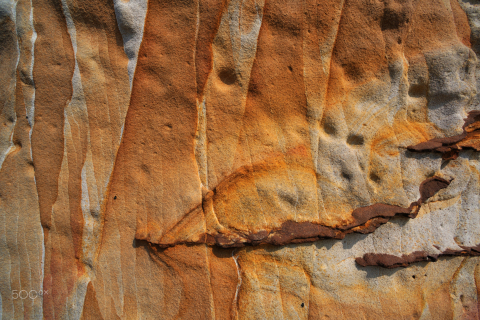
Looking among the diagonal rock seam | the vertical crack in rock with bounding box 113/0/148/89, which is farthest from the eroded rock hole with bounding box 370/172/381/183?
the vertical crack in rock with bounding box 113/0/148/89

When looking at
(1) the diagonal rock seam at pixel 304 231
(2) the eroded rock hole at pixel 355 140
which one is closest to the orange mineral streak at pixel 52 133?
(1) the diagonal rock seam at pixel 304 231

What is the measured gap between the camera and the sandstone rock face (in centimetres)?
132

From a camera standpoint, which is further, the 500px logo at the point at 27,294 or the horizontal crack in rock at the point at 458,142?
the horizontal crack in rock at the point at 458,142

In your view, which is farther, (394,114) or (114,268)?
(394,114)

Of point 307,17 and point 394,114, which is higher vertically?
point 307,17

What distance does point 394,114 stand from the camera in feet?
4.81

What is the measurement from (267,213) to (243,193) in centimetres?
17

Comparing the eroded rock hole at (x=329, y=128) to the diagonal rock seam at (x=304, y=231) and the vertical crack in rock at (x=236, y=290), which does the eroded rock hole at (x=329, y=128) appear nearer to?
the diagonal rock seam at (x=304, y=231)

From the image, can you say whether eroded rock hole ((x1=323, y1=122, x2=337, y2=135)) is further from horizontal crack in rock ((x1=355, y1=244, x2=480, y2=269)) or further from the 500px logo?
the 500px logo

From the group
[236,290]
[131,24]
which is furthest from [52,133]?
[236,290]

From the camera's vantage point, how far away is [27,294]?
135cm

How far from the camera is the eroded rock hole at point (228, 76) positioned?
1.37m

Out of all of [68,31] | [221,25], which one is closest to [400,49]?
[221,25]

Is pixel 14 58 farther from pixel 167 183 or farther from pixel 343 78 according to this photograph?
pixel 343 78
